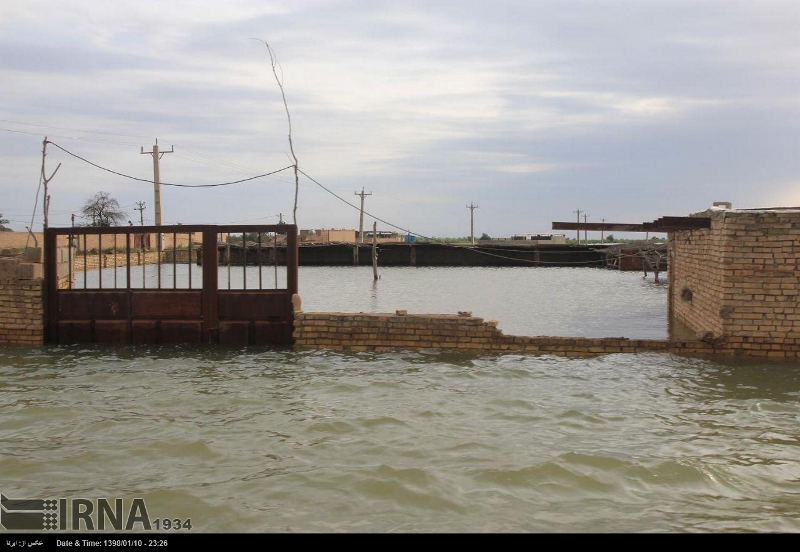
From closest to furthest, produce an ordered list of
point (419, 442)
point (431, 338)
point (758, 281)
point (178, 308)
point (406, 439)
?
point (419, 442)
point (406, 439)
point (758, 281)
point (431, 338)
point (178, 308)

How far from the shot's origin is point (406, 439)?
702 centimetres

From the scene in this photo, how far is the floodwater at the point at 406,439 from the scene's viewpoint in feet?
17.2

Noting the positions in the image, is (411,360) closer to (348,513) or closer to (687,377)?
(687,377)

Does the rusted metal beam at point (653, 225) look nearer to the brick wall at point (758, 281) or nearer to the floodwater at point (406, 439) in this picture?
the brick wall at point (758, 281)

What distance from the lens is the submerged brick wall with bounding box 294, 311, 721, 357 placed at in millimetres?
11078

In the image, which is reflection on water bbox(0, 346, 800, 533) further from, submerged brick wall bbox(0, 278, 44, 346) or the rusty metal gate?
submerged brick wall bbox(0, 278, 44, 346)

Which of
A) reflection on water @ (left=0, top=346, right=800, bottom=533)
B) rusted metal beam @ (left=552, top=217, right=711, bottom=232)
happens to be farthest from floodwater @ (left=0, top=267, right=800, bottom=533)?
rusted metal beam @ (left=552, top=217, right=711, bottom=232)

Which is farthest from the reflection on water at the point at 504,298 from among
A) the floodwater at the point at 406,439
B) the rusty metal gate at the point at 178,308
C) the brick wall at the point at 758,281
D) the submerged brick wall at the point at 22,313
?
the brick wall at the point at 758,281

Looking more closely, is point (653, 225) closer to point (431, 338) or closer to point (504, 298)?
point (431, 338)

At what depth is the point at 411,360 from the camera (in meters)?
11.0

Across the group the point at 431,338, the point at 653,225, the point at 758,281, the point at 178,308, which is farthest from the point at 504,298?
the point at 758,281

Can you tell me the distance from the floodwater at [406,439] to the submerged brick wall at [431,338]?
0.79ft

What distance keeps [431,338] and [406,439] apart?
14.8 feet

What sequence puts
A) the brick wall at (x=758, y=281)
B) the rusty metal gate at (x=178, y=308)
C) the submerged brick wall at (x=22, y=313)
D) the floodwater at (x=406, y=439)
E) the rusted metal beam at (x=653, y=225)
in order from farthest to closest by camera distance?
the submerged brick wall at (x=22, y=313)
the rusty metal gate at (x=178, y=308)
the rusted metal beam at (x=653, y=225)
the brick wall at (x=758, y=281)
the floodwater at (x=406, y=439)
